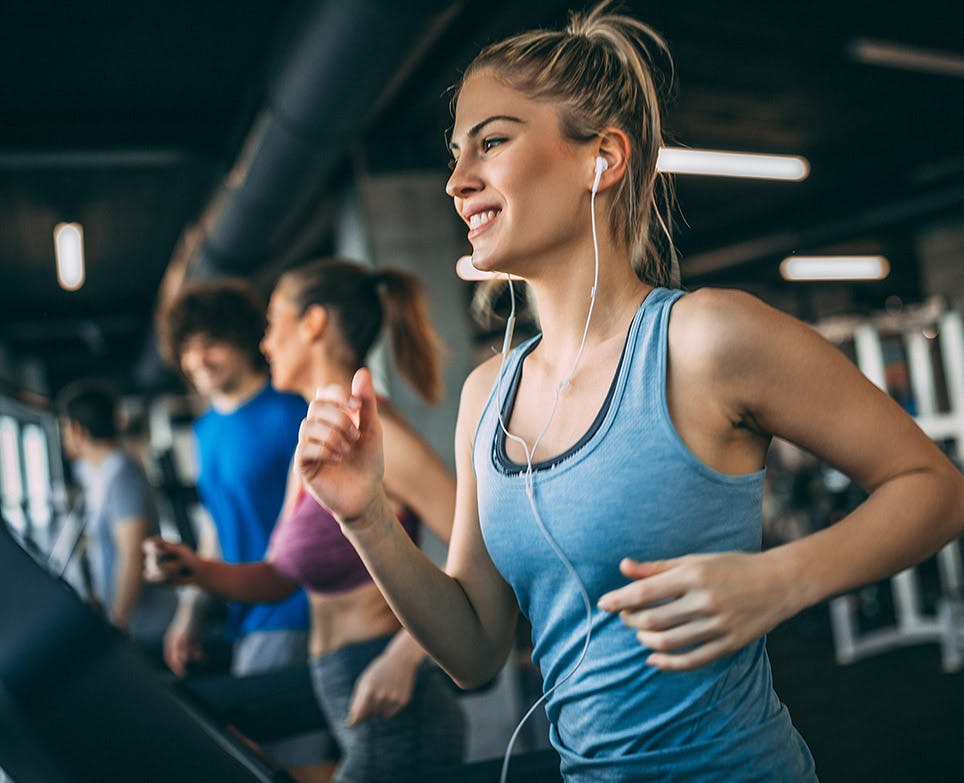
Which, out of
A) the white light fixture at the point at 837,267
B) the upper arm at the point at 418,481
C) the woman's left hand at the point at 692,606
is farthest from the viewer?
the white light fixture at the point at 837,267

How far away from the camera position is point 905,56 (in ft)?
15.1

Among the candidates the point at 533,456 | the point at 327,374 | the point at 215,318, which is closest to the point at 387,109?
the point at 215,318

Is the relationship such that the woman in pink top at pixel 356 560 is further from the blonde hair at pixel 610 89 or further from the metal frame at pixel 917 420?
the metal frame at pixel 917 420

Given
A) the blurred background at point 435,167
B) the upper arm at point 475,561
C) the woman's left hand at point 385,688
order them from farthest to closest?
the blurred background at point 435,167 < the woman's left hand at point 385,688 < the upper arm at point 475,561

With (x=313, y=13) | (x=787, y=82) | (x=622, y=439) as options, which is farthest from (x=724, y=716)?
(x=787, y=82)

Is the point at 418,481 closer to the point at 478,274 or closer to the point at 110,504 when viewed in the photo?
the point at 478,274

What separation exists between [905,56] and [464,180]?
463 centimetres

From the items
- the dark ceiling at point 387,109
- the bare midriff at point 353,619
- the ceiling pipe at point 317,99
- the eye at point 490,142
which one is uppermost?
the dark ceiling at point 387,109

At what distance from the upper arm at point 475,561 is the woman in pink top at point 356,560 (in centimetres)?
44

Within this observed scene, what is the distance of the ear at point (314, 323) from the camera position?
1793 millimetres

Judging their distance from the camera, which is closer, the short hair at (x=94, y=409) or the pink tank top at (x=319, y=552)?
the pink tank top at (x=319, y=552)

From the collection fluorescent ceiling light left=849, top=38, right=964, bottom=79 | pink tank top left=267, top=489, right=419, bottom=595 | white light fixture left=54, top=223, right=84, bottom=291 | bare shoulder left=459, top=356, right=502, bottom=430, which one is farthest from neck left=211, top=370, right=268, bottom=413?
white light fixture left=54, top=223, right=84, bottom=291

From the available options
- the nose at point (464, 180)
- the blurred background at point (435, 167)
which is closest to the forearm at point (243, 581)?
the blurred background at point (435, 167)

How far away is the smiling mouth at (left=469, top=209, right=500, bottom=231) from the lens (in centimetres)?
89
